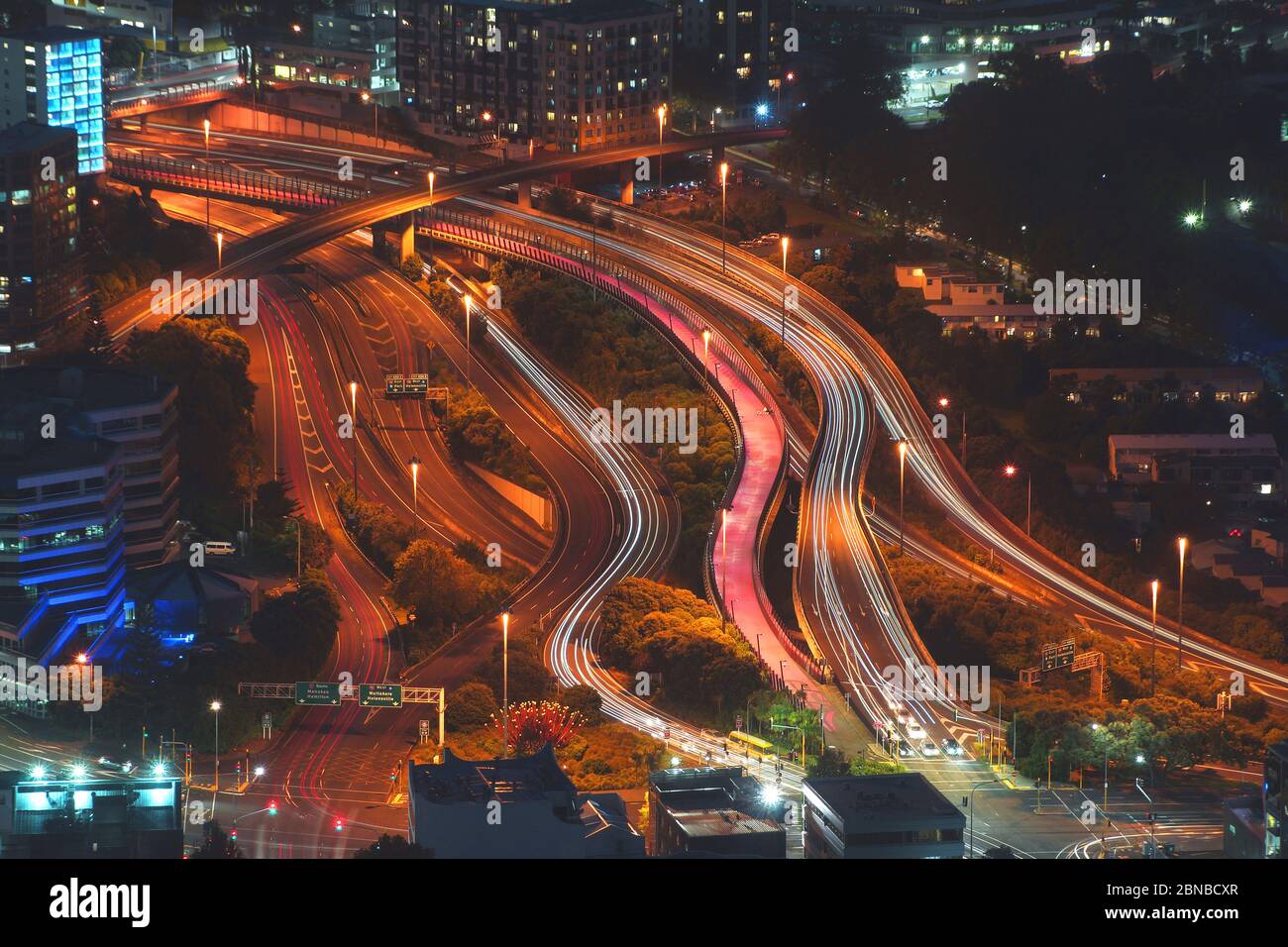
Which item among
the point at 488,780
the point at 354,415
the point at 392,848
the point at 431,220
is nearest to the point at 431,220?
the point at 431,220

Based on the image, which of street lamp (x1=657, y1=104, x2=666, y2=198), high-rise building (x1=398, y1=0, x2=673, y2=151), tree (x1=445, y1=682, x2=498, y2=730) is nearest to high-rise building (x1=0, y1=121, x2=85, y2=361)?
tree (x1=445, y1=682, x2=498, y2=730)

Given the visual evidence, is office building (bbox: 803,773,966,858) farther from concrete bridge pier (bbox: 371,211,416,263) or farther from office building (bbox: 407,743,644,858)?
concrete bridge pier (bbox: 371,211,416,263)

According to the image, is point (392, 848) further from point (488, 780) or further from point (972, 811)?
point (972, 811)

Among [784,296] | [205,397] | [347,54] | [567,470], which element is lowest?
[567,470]

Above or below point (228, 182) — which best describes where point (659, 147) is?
above

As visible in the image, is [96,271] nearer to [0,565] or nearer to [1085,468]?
[0,565]
